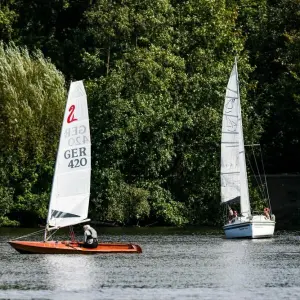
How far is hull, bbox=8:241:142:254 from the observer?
2184 inches

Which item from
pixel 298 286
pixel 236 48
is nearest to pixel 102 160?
pixel 236 48

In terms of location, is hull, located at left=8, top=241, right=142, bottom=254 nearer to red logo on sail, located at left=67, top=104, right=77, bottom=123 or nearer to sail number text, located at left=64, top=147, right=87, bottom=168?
sail number text, located at left=64, top=147, right=87, bottom=168

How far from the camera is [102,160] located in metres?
86.6

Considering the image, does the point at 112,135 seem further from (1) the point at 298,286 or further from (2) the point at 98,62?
(1) the point at 298,286

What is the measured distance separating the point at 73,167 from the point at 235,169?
20.2 meters

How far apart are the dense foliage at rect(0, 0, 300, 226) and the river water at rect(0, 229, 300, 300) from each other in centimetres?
1951

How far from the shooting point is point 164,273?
47.5 m

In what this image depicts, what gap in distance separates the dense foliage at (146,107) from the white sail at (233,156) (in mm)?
10127

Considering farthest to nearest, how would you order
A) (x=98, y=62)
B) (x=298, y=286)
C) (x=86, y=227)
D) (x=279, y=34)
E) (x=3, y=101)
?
(x=279, y=34) → (x=98, y=62) → (x=3, y=101) → (x=86, y=227) → (x=298, y=286)

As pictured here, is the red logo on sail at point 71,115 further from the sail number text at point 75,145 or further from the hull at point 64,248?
the hull at point 64,248

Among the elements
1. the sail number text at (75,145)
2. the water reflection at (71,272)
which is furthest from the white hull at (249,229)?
the water reflection at (71,272)

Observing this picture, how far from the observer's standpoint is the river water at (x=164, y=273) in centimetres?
4072

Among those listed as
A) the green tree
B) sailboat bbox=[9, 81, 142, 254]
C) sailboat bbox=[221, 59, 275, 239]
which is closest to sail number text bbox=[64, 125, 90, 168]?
sailboat bbox=[9, 81, 142, 254]

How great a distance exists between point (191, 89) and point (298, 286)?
48.0 m
